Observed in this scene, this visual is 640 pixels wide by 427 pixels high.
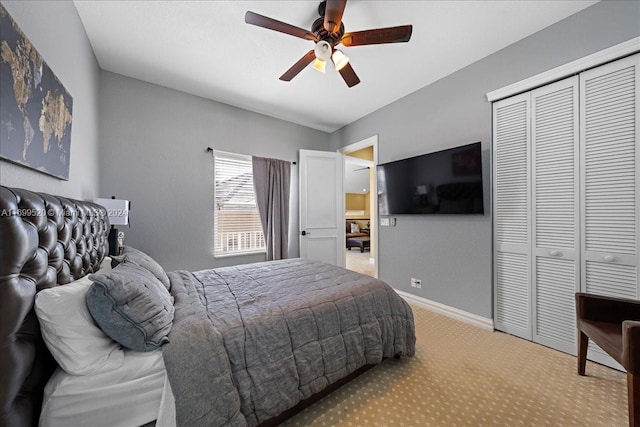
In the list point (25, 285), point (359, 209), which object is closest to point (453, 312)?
point (25, 285)

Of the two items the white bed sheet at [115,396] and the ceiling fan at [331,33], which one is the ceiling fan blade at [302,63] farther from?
the white bed sheet at [115,396]

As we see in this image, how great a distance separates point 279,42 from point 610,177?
Result: 290cm

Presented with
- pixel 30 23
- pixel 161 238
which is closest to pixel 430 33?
pixel 30 23

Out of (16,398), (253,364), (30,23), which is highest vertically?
(30,23)

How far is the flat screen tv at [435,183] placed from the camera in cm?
234

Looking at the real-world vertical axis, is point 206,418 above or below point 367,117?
below

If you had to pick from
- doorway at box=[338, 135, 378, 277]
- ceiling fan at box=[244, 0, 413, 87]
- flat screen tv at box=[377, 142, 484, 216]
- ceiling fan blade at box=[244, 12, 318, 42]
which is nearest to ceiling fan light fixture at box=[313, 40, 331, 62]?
ceiling fan at box=[244, 0, 413, 87]

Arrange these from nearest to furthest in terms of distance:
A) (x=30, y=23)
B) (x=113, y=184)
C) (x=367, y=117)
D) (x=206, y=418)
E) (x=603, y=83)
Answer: (x=206, y=418)
(x=30, y=23)
(x=603, y=83)
(x=113, y=184)
(x=367, y=117)

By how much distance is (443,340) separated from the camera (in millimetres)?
2160

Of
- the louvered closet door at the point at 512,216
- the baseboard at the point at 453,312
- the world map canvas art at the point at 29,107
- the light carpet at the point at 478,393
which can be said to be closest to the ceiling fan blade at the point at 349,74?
the louvered closet door at the point at 512,216

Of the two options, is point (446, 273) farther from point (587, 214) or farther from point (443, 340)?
point (587, 214)

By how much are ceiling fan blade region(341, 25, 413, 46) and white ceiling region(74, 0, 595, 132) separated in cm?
27

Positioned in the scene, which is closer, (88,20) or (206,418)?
(206,418)

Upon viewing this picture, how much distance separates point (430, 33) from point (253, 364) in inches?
111
